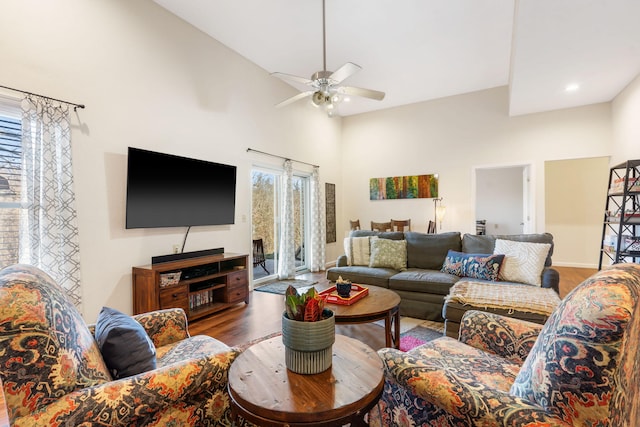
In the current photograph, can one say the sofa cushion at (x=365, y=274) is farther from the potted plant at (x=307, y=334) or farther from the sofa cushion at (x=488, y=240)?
the potted plant at (x=307, y=334)

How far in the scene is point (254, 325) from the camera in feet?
11.1

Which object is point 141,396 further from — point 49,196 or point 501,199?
point 501,199

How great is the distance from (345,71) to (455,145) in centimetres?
417

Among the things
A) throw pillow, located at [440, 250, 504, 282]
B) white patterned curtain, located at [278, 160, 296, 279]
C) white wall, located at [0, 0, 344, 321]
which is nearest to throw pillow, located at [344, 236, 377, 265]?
throw pillow, located at [440, 250, 504, 282]

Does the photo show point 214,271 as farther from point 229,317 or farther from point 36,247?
point 36,247

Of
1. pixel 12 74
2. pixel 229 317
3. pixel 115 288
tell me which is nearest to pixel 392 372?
pixel 229 317

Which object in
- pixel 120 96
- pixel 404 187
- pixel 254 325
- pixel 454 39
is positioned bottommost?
pixel 254 325

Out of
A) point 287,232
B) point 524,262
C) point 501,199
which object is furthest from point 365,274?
point 501,199

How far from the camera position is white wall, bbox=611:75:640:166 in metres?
4.08

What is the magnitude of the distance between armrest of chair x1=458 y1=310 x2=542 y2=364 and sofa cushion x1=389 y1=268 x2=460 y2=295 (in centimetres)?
149

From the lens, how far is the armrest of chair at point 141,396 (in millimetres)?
929

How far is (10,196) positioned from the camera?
2510 millimetres

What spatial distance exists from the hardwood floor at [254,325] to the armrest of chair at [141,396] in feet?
5.80

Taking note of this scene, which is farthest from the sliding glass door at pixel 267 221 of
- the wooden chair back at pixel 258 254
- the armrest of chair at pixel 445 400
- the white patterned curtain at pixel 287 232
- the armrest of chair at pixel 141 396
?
the armrest of chair at pixel 445 400
